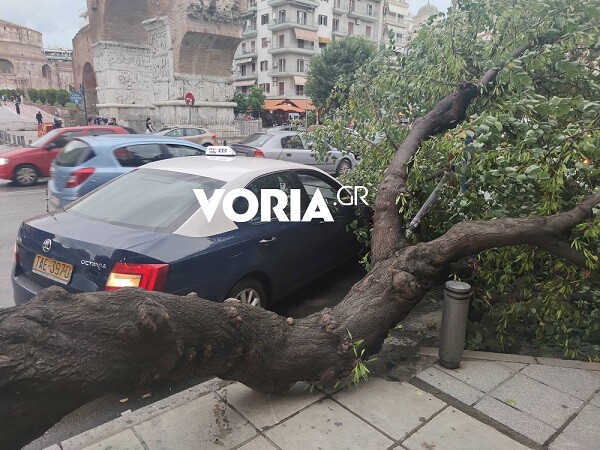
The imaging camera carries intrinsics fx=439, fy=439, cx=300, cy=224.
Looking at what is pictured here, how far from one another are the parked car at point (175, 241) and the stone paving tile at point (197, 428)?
34.6 inches

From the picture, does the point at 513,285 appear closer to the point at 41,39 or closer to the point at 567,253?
the point at 567,253

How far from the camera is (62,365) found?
1.74m

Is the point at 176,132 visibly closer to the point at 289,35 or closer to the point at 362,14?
the point at 289,35

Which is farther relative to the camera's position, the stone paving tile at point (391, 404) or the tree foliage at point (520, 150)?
the tree foliage at point (520, 150)

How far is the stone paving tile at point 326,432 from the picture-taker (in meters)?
2.62

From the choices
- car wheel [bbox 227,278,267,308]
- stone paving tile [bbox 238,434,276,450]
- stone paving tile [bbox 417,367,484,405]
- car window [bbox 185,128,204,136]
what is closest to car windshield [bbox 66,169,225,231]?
car wheel [bbox 227,278,267,308]

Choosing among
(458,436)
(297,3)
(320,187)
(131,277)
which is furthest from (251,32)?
(458,436)

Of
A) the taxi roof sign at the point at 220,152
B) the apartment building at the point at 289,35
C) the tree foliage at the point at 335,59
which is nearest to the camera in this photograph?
the taxi roof sign at the point at 220,152

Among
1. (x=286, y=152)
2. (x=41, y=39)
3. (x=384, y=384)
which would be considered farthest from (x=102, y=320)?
(x=41, y=39)

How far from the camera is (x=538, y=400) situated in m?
3.10

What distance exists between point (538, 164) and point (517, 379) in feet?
5.38

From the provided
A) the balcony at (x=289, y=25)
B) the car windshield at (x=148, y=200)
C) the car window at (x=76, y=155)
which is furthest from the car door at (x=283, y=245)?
the balcony at (x=289, y=25)

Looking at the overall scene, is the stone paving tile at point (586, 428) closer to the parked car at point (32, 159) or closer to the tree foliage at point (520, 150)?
the tree foliage at point (520, 150)

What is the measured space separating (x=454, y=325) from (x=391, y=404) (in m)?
0.86
